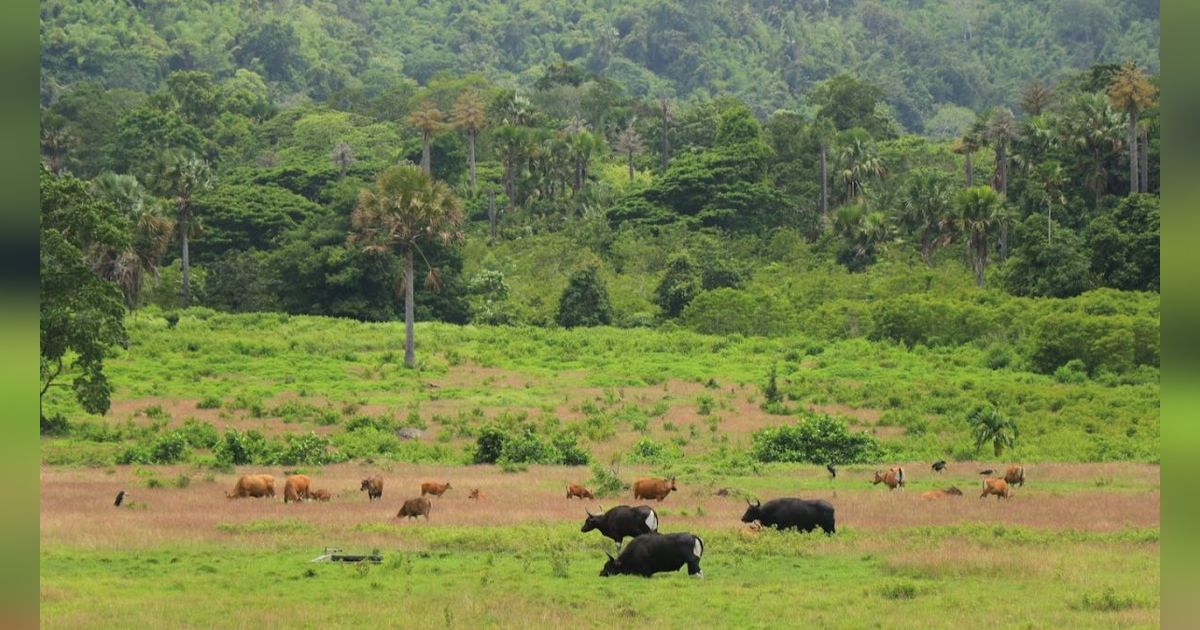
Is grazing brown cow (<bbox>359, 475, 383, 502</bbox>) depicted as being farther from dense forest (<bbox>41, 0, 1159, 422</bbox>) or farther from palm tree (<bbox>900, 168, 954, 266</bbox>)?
palm tree (<bbox>900, 168, 954, 266</bbox>)

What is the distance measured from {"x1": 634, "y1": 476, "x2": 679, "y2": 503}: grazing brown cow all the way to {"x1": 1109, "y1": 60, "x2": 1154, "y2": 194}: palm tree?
187 ft

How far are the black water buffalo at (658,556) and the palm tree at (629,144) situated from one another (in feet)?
326

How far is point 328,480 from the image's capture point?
3334 cm

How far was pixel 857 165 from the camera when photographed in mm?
94062

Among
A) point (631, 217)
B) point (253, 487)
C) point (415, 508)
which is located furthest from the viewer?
point (631, 217)

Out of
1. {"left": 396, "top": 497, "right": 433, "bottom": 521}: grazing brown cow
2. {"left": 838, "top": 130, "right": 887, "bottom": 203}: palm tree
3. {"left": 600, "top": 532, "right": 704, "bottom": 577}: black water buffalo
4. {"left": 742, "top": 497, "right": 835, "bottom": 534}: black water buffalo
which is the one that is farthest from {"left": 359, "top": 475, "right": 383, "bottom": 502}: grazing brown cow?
{"left": 838, "top": 130, "right": 887, "bottom": 203}: palm tree

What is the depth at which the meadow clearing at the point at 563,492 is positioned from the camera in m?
16.3

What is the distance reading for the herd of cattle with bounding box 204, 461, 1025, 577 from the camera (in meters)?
18.7

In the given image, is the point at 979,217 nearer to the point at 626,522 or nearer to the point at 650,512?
the point at 626,522

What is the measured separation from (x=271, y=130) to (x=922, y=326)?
273ft

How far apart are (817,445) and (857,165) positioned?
187 feet

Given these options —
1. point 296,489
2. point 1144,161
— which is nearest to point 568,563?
point 296,489

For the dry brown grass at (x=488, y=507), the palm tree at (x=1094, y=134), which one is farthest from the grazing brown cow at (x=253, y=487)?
the palm tree at (x=1094, y=134)

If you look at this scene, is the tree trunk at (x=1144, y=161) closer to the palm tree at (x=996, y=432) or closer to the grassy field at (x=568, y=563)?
the palm tree at (x=996, y=432)
